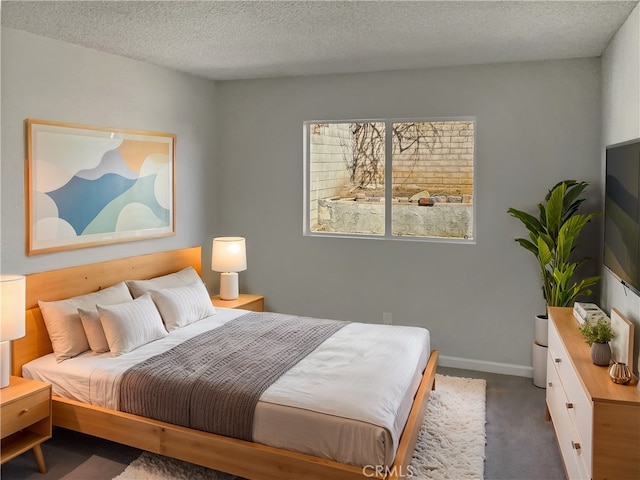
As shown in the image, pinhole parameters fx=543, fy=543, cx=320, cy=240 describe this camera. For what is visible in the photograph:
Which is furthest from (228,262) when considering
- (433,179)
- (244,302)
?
(433,179)

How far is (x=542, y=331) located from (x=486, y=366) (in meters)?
0.62

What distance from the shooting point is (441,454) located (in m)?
3.16

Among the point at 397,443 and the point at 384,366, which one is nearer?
the point at 397,443

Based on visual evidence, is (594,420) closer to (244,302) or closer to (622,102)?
(622,102)

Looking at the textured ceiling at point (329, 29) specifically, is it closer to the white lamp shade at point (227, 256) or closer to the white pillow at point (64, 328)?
the white lamp shade at point (227, 256)

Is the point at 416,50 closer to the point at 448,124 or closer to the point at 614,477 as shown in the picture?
the point at 448,124

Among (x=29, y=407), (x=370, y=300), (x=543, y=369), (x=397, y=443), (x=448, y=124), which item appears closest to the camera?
(x=397, y=443)

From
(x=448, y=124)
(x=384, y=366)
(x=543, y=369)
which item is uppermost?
(x=448, y=124)

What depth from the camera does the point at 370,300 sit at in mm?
4992

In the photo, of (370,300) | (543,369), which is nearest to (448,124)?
(370,300)

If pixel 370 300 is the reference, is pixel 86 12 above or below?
above

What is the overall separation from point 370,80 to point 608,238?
95.8 inches

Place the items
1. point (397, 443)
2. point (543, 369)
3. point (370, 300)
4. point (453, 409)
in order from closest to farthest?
point (397, 443) < point (453, 409) < point (543, 369) < point (370, 300)

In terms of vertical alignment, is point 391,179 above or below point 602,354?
above
